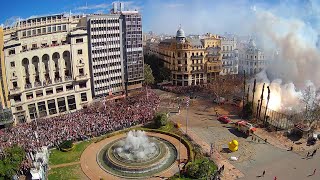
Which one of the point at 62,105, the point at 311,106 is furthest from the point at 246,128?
the point at 62,105

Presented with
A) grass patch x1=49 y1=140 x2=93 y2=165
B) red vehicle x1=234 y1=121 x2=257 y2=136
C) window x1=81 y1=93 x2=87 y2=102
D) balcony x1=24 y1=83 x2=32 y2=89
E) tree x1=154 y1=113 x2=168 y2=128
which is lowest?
grass patch x1=49 y1=140 x2=93 y2=165

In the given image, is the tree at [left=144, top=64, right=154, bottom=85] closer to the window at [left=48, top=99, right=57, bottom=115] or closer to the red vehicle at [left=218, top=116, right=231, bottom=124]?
the window at [left=48, top=99, right=57, bottom=115]

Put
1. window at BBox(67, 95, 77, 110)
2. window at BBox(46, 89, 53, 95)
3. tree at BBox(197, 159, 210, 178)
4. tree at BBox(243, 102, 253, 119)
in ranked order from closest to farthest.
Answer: tree at BBox(197, 159, 210, 178)
tree at BBox(243, 102, 253, 119)
window at BBox(46, 89, 53, 95)
window at BBox(67, 95, 77, 110)

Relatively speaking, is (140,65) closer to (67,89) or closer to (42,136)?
(67,89)

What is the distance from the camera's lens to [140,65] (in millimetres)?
91438

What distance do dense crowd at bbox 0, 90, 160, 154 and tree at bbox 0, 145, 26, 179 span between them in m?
3.56

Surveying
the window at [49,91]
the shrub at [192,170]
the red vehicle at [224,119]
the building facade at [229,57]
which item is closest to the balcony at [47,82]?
the window at [49,91]

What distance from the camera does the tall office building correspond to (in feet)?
265

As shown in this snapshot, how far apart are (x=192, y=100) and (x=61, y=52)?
121 ft

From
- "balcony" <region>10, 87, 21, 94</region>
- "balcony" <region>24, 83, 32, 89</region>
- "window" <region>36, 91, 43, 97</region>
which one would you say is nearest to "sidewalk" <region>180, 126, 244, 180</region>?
"window" <region>36, 91, 43, 97</region>

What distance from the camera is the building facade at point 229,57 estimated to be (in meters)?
108

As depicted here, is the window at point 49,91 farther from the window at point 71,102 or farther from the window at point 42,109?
the window at point 71,102

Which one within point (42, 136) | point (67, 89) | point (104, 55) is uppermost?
point (104, 55)

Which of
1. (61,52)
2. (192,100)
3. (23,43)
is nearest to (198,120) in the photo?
(192,100)
